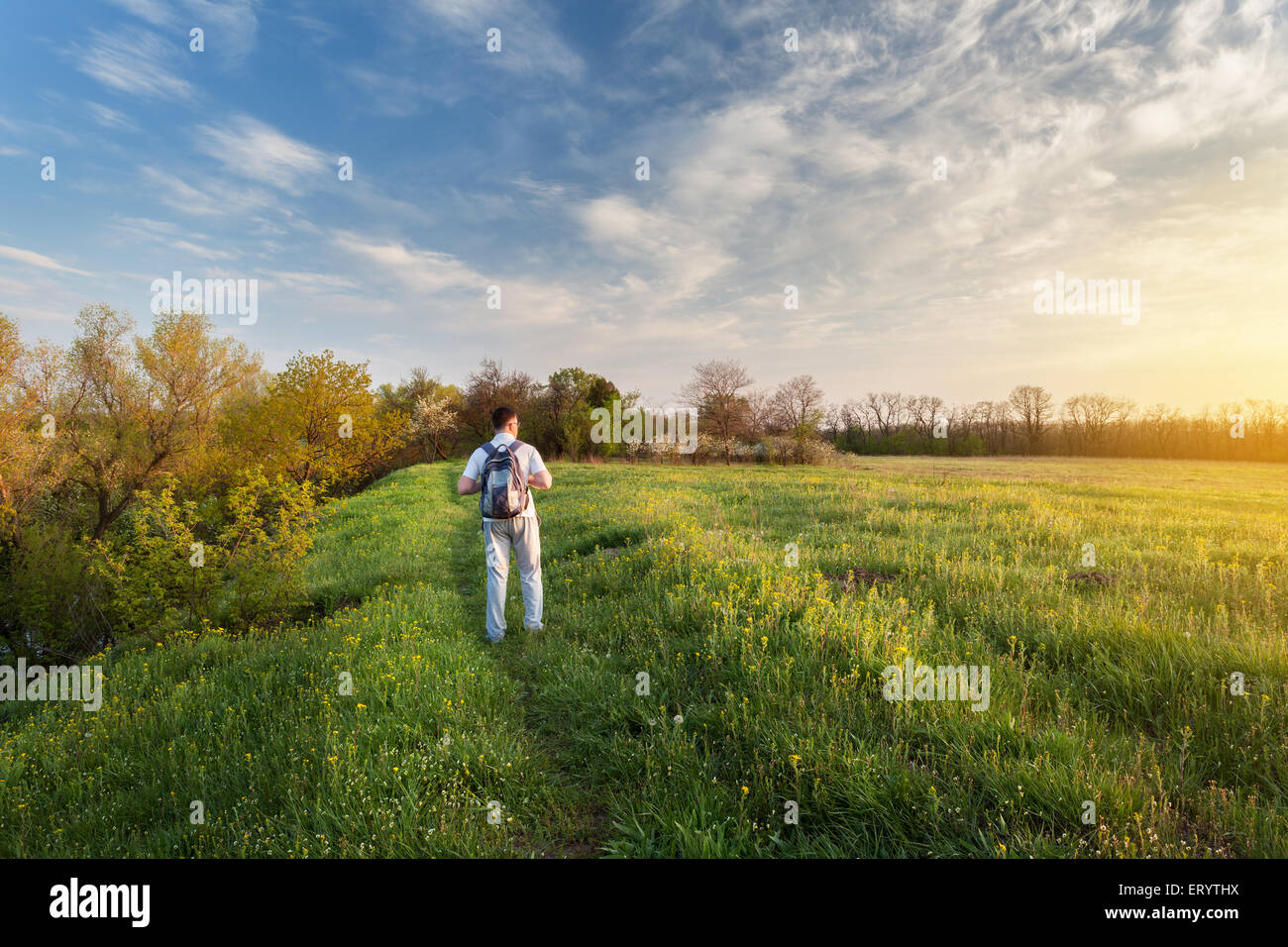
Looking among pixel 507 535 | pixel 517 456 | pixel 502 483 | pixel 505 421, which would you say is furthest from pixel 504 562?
pixel 505 421

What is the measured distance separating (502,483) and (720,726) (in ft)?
12.8

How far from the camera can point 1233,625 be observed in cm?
511

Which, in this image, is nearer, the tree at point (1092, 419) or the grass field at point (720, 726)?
the grass field at point (720, 726)

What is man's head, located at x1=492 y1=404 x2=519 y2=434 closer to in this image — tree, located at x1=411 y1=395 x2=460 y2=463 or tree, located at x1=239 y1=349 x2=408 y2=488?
tree, located at x1=239 y1=349 x2=408 y2=488

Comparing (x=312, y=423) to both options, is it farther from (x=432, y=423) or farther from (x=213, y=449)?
(x=432, y=423)

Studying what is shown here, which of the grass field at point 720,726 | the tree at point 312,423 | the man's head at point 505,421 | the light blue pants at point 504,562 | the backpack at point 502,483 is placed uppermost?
the tree at point 312,423

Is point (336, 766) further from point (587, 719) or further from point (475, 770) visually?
point (587, 719)

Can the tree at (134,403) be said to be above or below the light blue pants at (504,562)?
above

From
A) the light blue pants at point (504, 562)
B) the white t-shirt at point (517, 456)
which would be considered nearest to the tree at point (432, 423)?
the white t-shirt at point (517, 456)

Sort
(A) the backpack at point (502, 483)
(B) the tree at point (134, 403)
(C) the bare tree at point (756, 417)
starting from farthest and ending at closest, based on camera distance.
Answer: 1. (C) the bare tree at point (756, 417)
2. (B) the tree at point (134, 403)
3. (A) the backpack at point (502, 483)

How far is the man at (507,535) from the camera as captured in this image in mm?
6664

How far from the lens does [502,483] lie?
6.47 metres

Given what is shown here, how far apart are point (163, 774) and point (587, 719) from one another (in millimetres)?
3473

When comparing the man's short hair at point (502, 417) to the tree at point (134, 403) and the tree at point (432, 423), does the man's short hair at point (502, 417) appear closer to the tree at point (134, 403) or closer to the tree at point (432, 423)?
the tree at point (134, 403)
